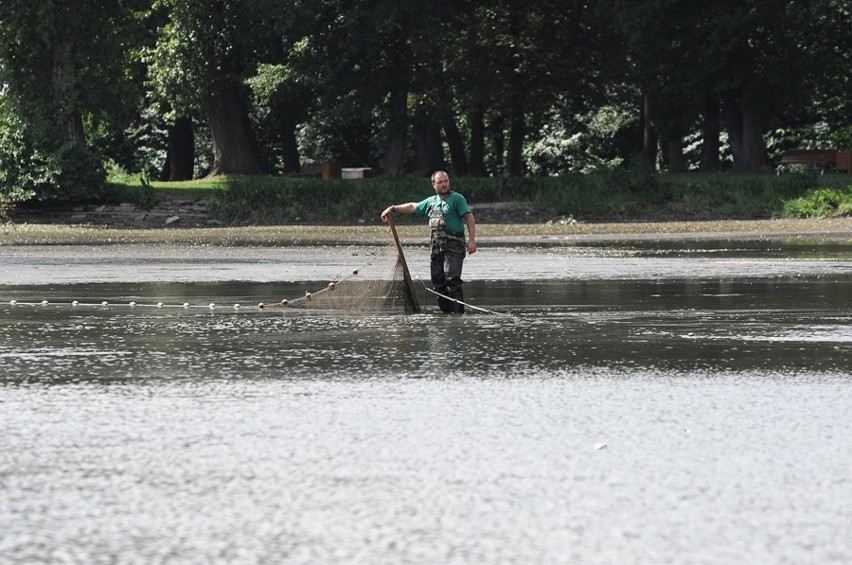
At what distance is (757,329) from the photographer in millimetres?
16234

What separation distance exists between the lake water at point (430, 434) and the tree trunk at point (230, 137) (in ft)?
126

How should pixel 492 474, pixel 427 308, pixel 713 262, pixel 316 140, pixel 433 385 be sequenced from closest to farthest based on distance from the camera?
Result: pixel 492 474, pixel 433 385, pixel 427 308, pixel 713 262, pixel 316 140

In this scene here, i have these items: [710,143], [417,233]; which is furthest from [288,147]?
[417,233]

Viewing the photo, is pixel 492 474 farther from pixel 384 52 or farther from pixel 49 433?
pixel 384 52

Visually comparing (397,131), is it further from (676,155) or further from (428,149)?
(676,155)

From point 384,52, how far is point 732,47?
37.4ft

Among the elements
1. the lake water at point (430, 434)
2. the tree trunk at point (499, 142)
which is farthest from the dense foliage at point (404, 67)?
the lake water at point (430, 434)

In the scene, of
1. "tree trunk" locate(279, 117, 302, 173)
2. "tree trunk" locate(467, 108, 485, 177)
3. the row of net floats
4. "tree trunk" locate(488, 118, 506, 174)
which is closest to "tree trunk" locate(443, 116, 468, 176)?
"tree trunk" locate(467, 108, 485, 177)

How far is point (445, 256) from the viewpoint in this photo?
18375 millimetres

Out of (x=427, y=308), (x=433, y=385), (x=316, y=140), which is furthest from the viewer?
(x=316, y=140)

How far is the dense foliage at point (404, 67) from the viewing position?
52.6m

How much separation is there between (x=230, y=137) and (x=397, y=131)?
6.39 m

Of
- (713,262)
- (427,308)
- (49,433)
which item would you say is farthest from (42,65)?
(49,433)

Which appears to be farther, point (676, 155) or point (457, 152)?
point (676, 155)
